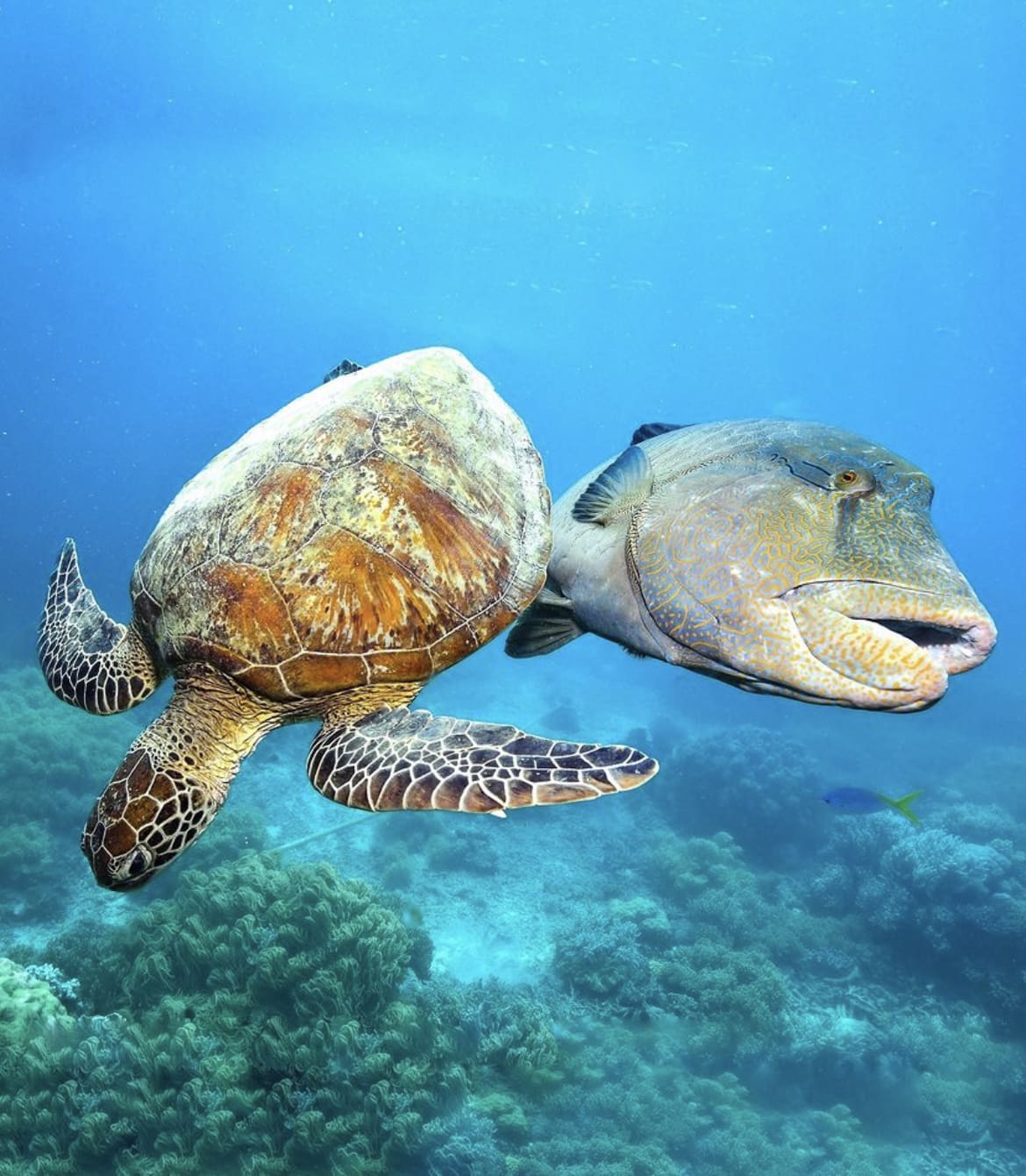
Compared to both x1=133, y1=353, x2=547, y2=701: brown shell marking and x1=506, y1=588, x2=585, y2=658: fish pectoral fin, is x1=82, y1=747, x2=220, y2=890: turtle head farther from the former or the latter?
x1=506, y1=588, x2=585, y2=658: fish pectoral fin

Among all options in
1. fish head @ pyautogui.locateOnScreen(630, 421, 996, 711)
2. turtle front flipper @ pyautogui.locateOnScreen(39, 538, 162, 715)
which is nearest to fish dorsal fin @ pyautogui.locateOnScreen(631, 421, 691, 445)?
fish head @ pyautogui.locateOnScreen(630, 421, 996, 711)

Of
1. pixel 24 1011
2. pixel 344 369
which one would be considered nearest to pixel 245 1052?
pixel 24 1011

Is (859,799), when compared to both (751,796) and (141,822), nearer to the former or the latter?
(751,796)

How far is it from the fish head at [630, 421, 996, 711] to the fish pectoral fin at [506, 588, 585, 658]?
780 mm

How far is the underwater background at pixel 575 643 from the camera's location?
20.3 ft

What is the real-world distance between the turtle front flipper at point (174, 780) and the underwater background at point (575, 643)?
3.88 m

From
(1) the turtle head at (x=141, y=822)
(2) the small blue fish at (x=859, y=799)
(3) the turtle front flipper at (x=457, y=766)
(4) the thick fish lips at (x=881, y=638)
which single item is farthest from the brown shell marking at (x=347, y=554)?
(2) the small blue fish at (x=859, y=799)

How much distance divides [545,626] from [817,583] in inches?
58.7

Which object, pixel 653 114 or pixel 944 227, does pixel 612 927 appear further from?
pixel 944 227

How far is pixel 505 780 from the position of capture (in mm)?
2285

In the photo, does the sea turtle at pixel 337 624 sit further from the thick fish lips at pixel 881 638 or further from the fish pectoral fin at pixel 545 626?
the thick fish lips at pixel 881 638

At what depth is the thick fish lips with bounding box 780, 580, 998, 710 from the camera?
2107 mm

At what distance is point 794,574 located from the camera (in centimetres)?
224

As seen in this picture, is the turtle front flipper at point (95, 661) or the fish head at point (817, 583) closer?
the fish head at point (817, 583)
